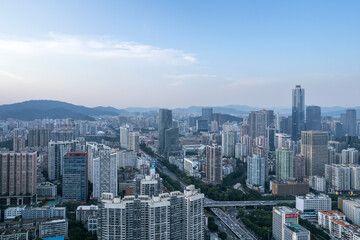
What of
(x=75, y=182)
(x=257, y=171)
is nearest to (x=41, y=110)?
(x=75, y=182)

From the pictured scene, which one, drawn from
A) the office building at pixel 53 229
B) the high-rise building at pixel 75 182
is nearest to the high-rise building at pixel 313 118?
the high-rise building at pixel 75 182

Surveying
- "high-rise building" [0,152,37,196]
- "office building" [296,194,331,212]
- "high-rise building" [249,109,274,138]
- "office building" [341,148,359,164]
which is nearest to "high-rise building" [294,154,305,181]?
"office building" [341,148,359,164]

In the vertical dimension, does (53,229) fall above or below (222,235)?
above

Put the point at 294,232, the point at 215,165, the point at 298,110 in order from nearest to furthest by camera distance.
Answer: the point at 294,232, the point at 215,165, the point at 298,110

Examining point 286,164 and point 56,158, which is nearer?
point 56,158

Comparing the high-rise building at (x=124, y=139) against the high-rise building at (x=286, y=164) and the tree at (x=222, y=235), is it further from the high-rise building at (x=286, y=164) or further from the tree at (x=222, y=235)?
the tree at (x=222, y=235)

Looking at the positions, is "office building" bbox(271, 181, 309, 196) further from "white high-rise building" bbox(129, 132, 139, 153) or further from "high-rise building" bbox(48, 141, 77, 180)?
"white high-rise building" bbox(129, 132, 139, 153)

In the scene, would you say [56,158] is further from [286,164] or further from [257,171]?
[286,164]
